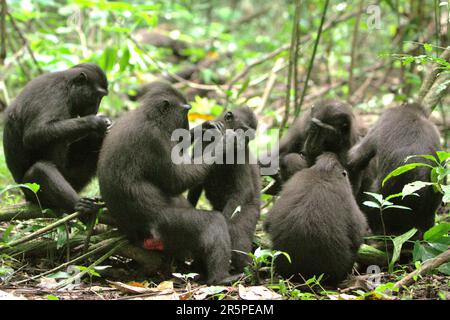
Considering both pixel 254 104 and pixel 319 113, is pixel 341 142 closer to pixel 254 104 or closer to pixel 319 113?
pixel 319 113

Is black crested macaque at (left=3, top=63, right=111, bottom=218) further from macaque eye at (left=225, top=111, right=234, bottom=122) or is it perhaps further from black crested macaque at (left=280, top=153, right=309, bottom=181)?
black crested macaque at (left=280, top=153, right=309, bottom=181)

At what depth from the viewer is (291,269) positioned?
15.3 ft

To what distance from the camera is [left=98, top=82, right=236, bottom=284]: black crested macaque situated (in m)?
4.80

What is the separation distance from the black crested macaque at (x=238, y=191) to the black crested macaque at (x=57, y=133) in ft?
3.98

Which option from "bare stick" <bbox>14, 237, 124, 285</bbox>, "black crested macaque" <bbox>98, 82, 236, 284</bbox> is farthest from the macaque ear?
"bare stick" <bbox>14, 237, 124, 285</bbox>

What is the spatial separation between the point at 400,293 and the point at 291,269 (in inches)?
35.2

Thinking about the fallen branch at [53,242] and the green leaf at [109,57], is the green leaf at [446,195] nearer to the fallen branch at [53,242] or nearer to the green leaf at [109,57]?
the fallen branch at [53,242]

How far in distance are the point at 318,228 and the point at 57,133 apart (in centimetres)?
273

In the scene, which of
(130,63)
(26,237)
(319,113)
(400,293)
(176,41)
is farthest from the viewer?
(176,41)

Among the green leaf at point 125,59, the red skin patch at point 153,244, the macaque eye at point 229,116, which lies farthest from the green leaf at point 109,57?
the red skin patch at point 153,244

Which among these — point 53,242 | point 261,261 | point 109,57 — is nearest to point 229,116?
point 261,261
